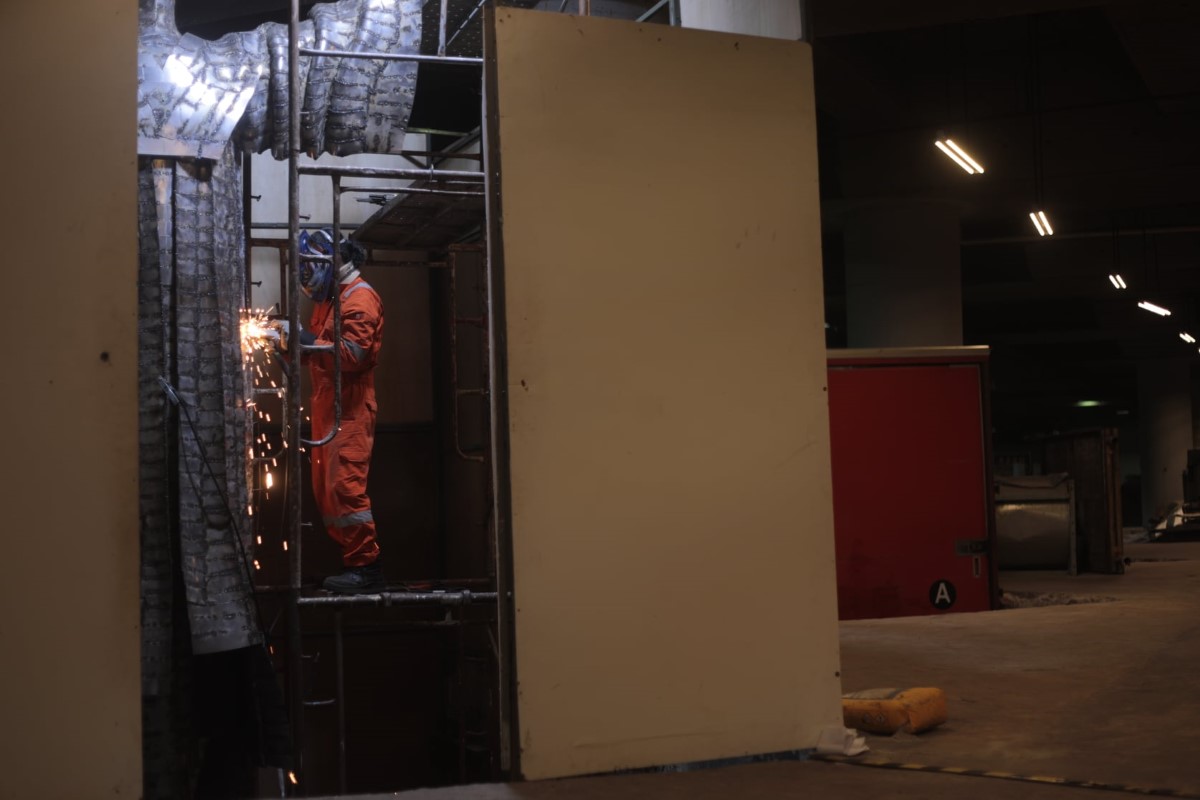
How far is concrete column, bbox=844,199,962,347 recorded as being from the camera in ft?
45.2

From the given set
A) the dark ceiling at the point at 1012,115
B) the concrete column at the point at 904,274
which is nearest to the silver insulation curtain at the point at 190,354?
the dark ceiling at the point at 1012,115

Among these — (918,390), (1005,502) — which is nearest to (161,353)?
(918,390)

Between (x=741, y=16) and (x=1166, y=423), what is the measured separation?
84.0ft

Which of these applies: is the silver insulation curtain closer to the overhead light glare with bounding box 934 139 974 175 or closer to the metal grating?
the metal grating

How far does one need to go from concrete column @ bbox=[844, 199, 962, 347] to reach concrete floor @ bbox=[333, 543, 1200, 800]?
5.75 m

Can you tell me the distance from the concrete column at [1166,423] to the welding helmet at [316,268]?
2415 centimetres

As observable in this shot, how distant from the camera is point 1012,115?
39.5 ft

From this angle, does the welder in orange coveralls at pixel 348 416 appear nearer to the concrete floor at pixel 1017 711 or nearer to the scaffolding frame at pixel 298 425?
the scaffolding frame at pixel 298 425

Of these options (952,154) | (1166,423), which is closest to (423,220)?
(952,154)

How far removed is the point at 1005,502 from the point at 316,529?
6600 millimetres

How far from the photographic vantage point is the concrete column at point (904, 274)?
1377 centimetres

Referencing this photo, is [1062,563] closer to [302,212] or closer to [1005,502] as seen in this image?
[1005,502]

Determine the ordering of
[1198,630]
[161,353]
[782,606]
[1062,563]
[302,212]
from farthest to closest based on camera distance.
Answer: [1062,563] < [302,212] < [1198,630] < [161,353] < [782,606]

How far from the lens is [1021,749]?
13.5 feet
